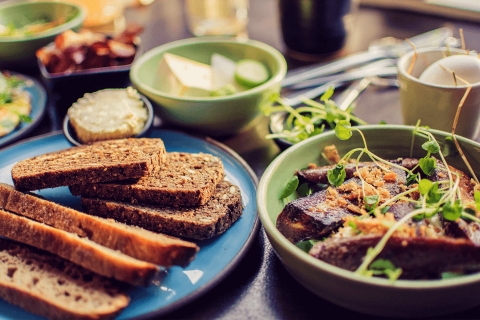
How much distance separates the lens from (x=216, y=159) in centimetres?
171

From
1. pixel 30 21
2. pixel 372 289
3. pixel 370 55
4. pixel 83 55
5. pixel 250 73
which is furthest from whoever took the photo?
pixel 30 21

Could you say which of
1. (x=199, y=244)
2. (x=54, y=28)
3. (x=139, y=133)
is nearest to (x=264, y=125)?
(x=139, y=133)

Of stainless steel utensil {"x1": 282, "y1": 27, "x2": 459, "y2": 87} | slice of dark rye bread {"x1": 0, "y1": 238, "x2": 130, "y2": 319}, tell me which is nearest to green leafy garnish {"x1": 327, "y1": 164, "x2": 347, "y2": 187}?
slice of dark rye bread {"x1": 0, "y1": 238, "x2": 130, "y2": 319}

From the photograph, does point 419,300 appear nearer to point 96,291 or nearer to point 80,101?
point 96,291

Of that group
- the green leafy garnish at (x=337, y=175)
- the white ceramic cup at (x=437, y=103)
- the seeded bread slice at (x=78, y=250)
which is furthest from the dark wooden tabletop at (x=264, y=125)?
the white ceramic cup at (x=437, y=103)

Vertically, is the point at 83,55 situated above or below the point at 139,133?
above

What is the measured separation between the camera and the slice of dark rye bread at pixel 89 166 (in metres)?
1.56

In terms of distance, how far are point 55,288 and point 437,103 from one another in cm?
143

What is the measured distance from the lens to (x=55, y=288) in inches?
48.0

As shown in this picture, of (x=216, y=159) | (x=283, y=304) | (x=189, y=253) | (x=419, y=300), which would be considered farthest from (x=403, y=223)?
(x=216, y=159)

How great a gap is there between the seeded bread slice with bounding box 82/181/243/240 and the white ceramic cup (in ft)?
2.53

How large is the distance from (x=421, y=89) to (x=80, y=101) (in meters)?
1.45

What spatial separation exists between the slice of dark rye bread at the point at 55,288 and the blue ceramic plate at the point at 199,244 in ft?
0.14

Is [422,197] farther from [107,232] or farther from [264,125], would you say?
[264,125]
